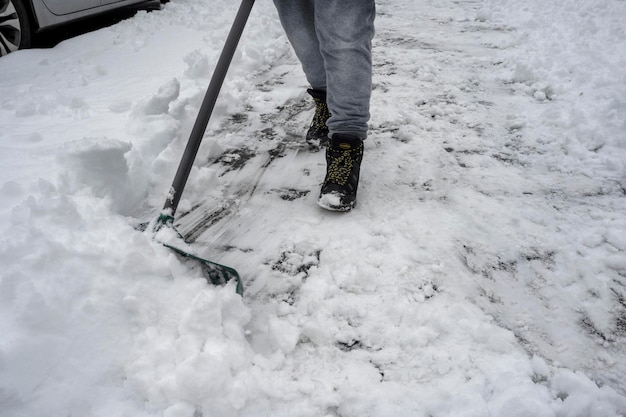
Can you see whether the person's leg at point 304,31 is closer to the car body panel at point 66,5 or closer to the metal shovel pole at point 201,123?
the metal shovel pole at point 201,123

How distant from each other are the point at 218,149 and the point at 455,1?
5.41 meters

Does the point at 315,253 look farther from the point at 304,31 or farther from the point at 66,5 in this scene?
the point at 66,5

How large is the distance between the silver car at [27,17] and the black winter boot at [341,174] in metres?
3.04

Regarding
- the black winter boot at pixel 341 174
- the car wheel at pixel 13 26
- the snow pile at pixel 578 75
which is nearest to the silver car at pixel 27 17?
the car wheel at pixel 13 26

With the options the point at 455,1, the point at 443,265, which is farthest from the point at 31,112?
the point at 455,1

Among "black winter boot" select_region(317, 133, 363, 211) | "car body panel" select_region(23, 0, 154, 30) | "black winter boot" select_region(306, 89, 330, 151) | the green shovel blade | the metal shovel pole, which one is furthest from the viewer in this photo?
"car body panel" select_region(23, 0, 154, 30)

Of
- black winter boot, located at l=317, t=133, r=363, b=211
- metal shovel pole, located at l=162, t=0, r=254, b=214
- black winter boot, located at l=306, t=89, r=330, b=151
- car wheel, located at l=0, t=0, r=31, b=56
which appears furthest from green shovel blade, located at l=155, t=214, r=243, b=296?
car wheel, located at l=0, t=0, r=31, b=56

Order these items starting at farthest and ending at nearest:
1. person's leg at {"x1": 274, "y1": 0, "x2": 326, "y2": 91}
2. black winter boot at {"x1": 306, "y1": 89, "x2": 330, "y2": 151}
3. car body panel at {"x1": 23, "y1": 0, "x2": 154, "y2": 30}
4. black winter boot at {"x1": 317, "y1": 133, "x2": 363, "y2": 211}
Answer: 1. car body panel at {"x1": 23, "y1": 0, "x2": 154, "y2": 30}
2. black winter boot at {"x1": 306, "y1": 89, "x2": 330, "y2": 151}
3. person's leg at {"x1": 274, "y1": 0, "x2": 326, "y2": 91}
4. black winter boot at {"x1": 317, "y1": 133, "x2": 363, "y2": 211}

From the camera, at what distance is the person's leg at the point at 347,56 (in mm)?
1537

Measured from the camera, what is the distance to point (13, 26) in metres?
3.15

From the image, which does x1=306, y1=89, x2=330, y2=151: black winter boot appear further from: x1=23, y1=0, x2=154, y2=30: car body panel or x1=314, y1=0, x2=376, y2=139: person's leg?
x1=23, y1=0, x2=154, y2=30: car body panel

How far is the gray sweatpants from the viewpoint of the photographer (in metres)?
1.54

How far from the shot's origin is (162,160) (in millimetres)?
1869

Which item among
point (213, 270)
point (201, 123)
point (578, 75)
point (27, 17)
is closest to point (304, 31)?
point (201, 123)
